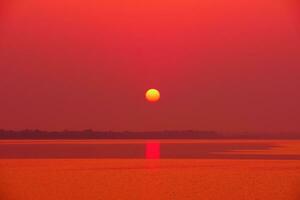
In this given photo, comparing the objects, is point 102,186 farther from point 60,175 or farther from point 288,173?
point 288,173

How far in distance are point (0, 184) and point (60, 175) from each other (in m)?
3.31

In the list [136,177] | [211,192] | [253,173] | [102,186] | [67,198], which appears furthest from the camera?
[253,173]

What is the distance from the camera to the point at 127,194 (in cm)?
1872

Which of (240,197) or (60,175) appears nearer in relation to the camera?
(240,197)

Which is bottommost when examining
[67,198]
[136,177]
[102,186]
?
[67,198]

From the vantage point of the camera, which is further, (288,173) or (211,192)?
(288,173)

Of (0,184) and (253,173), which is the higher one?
(253,173)

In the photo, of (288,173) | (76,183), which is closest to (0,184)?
(76,183)

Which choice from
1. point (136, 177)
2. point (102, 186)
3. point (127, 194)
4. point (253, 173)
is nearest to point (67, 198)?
point (127, 194)

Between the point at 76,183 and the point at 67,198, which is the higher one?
the point at 76,183

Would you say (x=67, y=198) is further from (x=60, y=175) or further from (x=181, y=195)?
(x=60, y=175)

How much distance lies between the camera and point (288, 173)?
25891mm

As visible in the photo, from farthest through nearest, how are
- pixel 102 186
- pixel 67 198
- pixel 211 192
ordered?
pixel 102 186 < pixel 211 192 < pixel 67 198

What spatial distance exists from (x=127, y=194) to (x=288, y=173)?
9182mm
